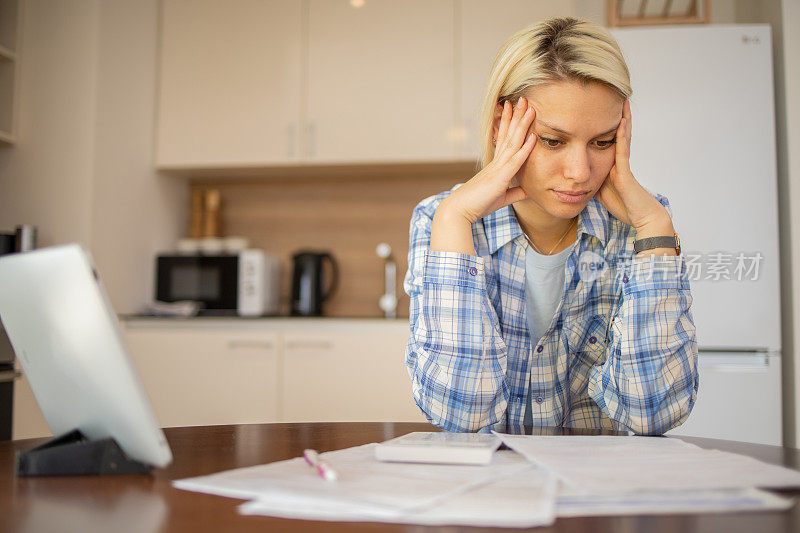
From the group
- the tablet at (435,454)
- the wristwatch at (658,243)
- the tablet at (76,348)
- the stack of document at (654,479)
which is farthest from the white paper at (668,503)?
the wristwatch at (658,243)

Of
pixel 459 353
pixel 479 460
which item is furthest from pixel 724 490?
pixel 459 353

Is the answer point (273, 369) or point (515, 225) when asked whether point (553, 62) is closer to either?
point (515, 225)

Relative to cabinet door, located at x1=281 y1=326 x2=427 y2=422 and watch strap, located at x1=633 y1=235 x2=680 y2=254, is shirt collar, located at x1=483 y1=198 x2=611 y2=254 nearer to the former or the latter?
watch strap, located at x1=633 y1=235 x2=680 y2=254

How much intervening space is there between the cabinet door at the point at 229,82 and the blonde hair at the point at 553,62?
1.92 m

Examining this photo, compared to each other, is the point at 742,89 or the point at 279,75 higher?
the point at 279,75

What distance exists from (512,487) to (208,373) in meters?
2.38

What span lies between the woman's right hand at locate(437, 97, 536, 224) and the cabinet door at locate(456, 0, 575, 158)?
1776 mm

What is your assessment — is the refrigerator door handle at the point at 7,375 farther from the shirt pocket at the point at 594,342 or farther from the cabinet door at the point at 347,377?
the shirt pocket at the point at 594,342

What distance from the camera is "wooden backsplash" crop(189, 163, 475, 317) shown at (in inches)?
131

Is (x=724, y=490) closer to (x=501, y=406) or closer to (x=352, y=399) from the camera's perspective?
(x=501, y=406)

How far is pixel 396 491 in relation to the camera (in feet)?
2.05

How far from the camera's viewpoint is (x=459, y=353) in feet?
3.60

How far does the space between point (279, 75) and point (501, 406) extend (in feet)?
7.79

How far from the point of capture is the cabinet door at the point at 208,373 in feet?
9.20
